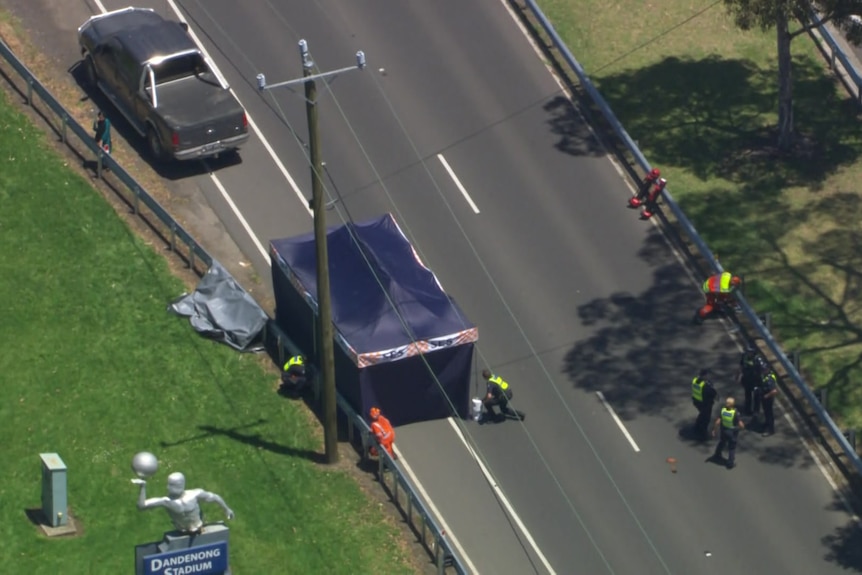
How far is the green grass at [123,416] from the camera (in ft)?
90.3

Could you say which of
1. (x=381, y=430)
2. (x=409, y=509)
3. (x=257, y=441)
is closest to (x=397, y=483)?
(x=409, y=509)

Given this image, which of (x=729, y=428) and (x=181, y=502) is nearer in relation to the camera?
(x=181, y=502)

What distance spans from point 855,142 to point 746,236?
463 centimetres

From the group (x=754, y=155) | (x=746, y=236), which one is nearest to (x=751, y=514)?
(x=746, y=236)

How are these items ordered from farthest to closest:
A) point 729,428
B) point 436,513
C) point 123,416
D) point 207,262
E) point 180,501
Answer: point 207,262 → point 729,428 → point 123,416 → point 436,513 → point 180,501

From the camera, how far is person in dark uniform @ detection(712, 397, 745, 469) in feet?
101

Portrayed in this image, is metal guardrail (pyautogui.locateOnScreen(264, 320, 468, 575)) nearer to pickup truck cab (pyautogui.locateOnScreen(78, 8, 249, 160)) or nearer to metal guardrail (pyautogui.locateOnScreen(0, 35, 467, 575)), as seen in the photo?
metal guardrail (pyautogui.locateOnScreen(0, 35, 467, 575))

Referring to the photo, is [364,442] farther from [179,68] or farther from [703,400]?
[179,68]

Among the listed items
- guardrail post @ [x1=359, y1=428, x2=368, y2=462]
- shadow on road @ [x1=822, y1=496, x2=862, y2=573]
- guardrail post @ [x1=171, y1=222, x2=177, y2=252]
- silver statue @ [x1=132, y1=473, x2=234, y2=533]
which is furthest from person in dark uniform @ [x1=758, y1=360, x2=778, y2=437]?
silver statue @ [x1=132, y1=473, x2=234, y2=533]

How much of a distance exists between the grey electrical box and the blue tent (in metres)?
5.83

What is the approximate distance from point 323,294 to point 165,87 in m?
9.55

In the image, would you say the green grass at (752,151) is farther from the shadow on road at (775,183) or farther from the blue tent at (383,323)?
the blue tent at (383,323)

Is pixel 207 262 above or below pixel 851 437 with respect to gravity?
above

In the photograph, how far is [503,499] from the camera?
30.3 m
